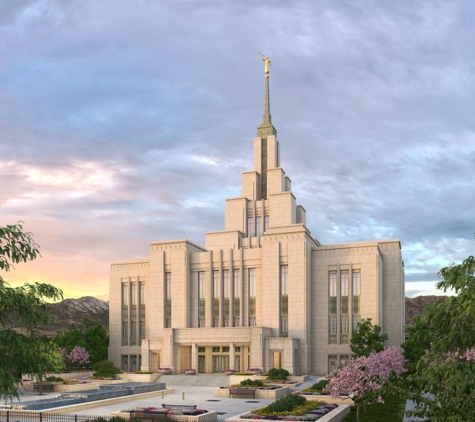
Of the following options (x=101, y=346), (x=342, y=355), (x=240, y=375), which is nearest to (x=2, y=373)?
(x=240, y=375)

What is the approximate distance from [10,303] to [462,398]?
38.6ft

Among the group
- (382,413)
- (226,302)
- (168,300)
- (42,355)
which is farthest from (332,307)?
(42,355)

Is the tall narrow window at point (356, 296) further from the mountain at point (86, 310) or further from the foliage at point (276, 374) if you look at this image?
the mountain at point (86, 310)

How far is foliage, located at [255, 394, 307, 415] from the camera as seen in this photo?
3111cm

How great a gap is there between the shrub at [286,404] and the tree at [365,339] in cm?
2453

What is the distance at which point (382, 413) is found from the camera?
32656mm

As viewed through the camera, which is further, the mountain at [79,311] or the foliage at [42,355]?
the mountain at [79,311]

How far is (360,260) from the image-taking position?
2515 inches

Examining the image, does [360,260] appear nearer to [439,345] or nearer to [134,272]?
[134,272]

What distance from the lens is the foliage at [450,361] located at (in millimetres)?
14617

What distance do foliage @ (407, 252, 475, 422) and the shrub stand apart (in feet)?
45.2

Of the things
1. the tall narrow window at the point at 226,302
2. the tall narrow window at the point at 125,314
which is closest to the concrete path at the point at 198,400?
the tall narrow window at the point at 226,302

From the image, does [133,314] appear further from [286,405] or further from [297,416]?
[297,416]

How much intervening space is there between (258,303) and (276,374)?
12.5m
